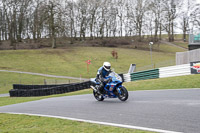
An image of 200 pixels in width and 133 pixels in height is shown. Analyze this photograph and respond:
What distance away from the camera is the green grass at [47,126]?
5.65 meters

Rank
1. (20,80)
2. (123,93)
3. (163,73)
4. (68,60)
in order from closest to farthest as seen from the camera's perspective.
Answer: (123,93)
(163,73)
(20,80)
(68,60)

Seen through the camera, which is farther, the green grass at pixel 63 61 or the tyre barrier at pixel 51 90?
the green grass at pixel 63 61

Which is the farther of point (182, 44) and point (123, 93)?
point (182, 44)

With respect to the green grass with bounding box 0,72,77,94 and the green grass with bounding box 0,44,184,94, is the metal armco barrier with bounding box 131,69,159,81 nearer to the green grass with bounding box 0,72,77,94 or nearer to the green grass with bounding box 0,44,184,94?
the green grass with bounding box 0,72,77,94

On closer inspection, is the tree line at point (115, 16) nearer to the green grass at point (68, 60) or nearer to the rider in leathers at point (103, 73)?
the green grass at point (68, 60)

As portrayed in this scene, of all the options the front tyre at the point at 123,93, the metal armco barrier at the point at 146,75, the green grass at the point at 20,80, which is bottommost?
the green grass at the point at 20,80

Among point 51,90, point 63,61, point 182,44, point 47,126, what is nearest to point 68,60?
point 63,61

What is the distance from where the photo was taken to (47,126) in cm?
639

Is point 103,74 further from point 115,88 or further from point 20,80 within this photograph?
point 20,80

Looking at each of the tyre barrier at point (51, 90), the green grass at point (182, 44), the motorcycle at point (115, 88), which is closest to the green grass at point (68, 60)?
the green grass at point (182, 44)

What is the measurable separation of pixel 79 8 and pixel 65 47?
13.4 meters

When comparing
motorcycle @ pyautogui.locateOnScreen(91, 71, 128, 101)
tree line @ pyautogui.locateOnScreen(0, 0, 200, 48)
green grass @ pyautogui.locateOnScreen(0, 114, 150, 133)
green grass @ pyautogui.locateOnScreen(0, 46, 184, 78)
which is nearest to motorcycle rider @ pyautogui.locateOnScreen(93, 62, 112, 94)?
motorcycle @ pyautogui.locateOnScreen(91, 71, 128, 101)

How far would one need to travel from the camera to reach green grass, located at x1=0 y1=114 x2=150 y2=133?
5.65 m

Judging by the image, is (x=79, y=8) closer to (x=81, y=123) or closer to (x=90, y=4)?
(x=90, y=4)
